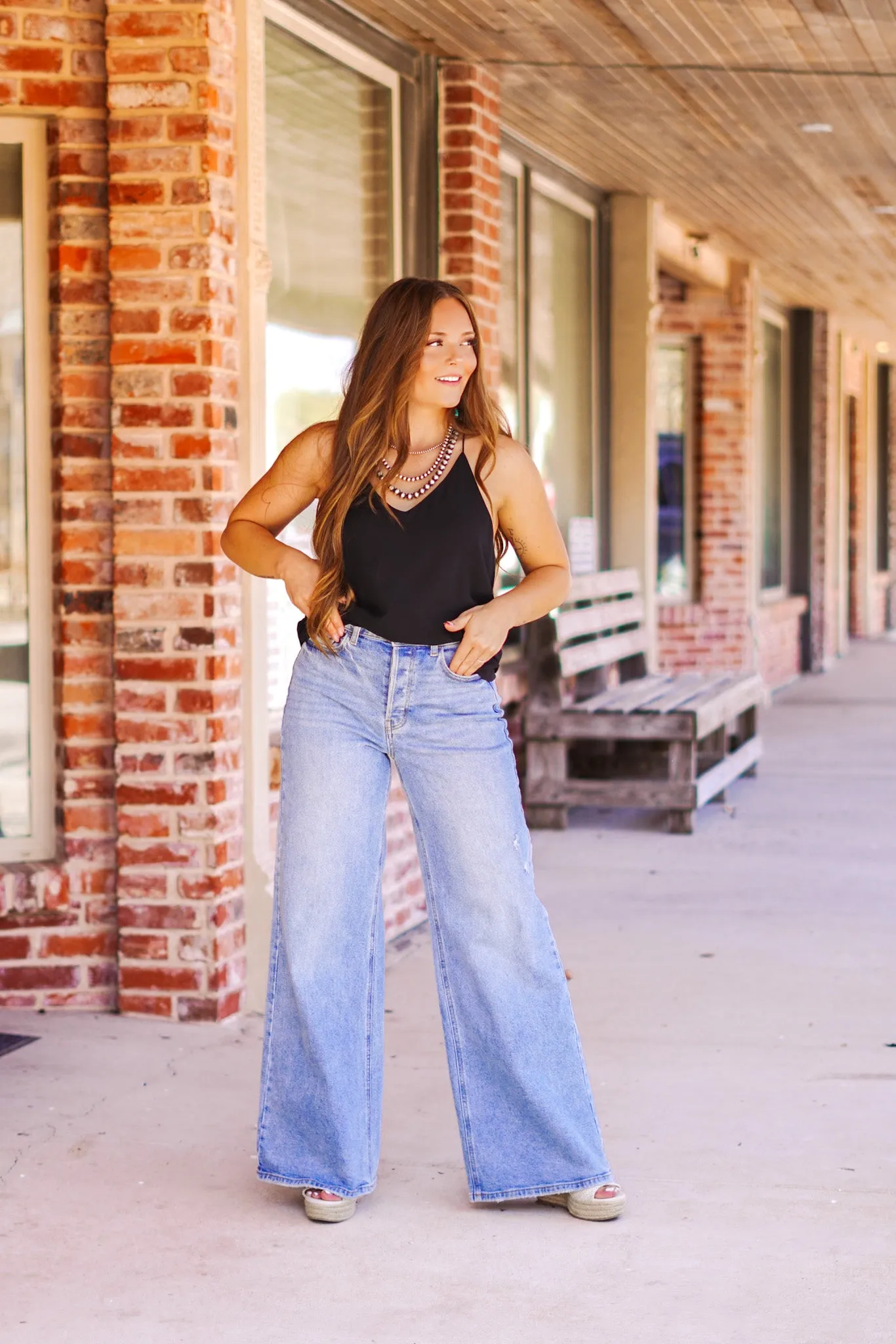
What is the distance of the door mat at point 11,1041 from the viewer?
181 inches

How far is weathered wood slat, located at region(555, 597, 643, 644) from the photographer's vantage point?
8047mm

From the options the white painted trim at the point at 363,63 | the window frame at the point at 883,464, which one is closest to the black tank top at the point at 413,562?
the white painted trim at the point at 363,63

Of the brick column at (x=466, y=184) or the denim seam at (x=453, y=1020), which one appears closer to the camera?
the denim seam at (x=453, y=1020)

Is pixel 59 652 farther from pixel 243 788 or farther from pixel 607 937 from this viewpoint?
pixel 607 937

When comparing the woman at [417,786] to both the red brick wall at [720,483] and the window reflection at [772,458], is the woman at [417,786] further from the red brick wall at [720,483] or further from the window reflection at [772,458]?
the window reflection at [772,458]

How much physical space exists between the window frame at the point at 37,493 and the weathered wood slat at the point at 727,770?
11.6ft

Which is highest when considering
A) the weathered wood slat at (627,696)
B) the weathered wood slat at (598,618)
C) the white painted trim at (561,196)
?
the white painted trim at (561,196)

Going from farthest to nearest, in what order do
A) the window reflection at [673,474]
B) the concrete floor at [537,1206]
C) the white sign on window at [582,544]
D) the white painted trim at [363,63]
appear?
the window reflection at [673,474]
the white sign on window at [582,544]
the white painted trim at [363,63]
the concrete floor at [537,1206]

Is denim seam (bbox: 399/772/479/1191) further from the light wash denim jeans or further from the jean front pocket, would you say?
the jean front pocket

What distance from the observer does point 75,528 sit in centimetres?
485

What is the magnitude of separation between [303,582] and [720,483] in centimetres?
998

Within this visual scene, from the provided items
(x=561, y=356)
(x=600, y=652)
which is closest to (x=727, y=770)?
(x=600, y=652)

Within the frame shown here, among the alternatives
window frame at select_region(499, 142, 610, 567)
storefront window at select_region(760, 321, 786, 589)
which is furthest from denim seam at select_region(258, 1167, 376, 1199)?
storefront window at select_region(760, 321, 786, 589)

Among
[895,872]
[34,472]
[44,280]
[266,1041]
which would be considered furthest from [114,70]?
[895,872]
